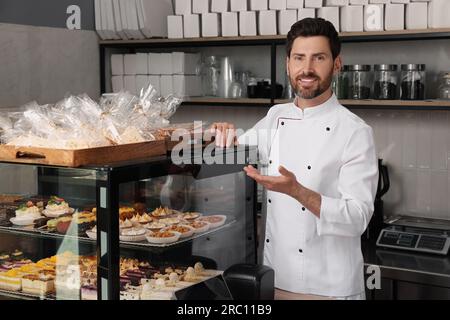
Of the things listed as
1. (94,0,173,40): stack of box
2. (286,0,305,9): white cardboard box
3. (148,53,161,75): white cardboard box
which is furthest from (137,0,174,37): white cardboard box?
(286,0,305,9): white cardboard box

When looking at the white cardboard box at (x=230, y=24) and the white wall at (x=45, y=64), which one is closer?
the white wall at (x=45, y=64)

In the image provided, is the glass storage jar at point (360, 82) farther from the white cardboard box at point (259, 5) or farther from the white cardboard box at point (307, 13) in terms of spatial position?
the white cardboard box at point (259, 5)

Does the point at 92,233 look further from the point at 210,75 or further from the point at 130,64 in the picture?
the point at 130,64

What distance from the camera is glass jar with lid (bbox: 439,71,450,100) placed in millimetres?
3207

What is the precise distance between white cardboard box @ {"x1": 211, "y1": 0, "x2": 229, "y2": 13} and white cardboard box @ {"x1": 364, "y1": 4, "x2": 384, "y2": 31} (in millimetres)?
817

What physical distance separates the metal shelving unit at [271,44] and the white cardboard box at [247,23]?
1.2 inches

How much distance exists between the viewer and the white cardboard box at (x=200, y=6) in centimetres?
376

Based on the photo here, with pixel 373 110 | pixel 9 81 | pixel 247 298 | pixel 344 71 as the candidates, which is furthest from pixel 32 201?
pixel 373 110

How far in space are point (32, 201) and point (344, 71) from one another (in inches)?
79.6

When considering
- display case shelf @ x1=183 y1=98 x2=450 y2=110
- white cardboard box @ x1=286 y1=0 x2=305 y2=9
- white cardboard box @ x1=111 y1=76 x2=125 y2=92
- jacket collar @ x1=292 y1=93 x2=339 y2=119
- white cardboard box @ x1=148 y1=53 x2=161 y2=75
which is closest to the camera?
jacket collar @ x1=292 y1=93 x2=339 y2=119

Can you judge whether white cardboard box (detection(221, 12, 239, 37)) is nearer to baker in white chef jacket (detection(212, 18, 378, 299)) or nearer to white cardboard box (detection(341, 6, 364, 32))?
white cardboard box (detection(341, 6, 364, 32))

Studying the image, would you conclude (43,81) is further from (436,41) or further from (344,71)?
(436,41)

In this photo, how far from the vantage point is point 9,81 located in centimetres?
338

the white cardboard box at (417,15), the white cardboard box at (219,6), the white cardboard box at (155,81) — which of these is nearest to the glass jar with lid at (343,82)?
the white cardboard box at (417,15)
